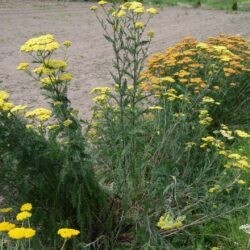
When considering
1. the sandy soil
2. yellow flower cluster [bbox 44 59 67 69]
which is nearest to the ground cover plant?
yellow flower cluster [bbox 44 59 67 69]

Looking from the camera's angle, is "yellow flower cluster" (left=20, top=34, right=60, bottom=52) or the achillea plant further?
the achillea plant

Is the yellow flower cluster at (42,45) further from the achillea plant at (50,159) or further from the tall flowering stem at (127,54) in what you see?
the tall flowering stem at (127,54)

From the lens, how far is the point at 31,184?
323cm

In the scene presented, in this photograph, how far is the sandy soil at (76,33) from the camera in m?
8.18

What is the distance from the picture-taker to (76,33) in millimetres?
14328

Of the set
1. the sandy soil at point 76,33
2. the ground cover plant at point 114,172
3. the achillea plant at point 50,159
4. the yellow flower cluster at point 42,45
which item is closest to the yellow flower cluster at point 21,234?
the ground cover plant at point 114,172

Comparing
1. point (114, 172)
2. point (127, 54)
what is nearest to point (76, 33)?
point (114, 172)

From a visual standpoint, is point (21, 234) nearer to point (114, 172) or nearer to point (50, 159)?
point (50, 159)

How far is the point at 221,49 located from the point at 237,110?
86.1 inches

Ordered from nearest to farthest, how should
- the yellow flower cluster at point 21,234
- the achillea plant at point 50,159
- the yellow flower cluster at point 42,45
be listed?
the yellow flower cluster at point 21,234 → the yellow flower cluster at point 42,45 → the achillea plant at point 50,159

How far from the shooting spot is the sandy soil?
26.8ft

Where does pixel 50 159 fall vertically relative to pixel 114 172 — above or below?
above

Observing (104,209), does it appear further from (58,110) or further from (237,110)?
(237,110)

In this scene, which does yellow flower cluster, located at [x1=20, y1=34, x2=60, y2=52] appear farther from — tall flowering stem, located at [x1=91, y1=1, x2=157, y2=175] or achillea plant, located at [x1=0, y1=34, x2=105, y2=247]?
tall flowering stem, located at [x1=91, y1=1, x2=157, y2=175]
